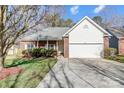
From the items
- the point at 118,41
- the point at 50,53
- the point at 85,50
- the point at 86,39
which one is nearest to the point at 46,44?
the point at 50,53

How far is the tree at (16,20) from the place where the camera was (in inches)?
604

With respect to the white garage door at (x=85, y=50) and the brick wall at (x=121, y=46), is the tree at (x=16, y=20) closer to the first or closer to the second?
the white garage door at (x=85, y=50)

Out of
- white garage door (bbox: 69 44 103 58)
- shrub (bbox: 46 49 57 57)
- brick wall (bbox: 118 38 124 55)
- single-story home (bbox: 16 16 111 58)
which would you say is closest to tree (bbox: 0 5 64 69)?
single-story home (bbox: 16 16 111 58)

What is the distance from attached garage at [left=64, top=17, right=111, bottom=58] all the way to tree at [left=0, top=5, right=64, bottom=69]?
40.0 ft

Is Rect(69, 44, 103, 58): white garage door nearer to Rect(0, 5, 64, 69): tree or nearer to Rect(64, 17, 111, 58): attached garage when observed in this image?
Rect(64, 17, 111, 58): attached garage

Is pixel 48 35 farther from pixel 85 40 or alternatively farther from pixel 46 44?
pixel 85 40

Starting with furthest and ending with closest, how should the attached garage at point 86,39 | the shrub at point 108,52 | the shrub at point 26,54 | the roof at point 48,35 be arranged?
the roof at point 48,35
the shrub at point 26,54
the attached garage at point 86,39
the shrub at point 108,52

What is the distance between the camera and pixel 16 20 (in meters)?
16.0

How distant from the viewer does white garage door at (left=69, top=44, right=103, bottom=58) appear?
2850 centimetres

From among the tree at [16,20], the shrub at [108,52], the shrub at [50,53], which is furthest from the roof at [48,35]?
the tree at [16,20]

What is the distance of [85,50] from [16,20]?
1422 cm

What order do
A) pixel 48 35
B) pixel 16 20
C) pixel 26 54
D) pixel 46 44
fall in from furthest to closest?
pixel 48 35 → pixel 46 44 → pixel 26 54 → pixel 16 20

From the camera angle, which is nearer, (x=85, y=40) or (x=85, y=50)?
(x=85, y=40)

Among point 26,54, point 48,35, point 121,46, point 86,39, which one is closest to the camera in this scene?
point 86,39
